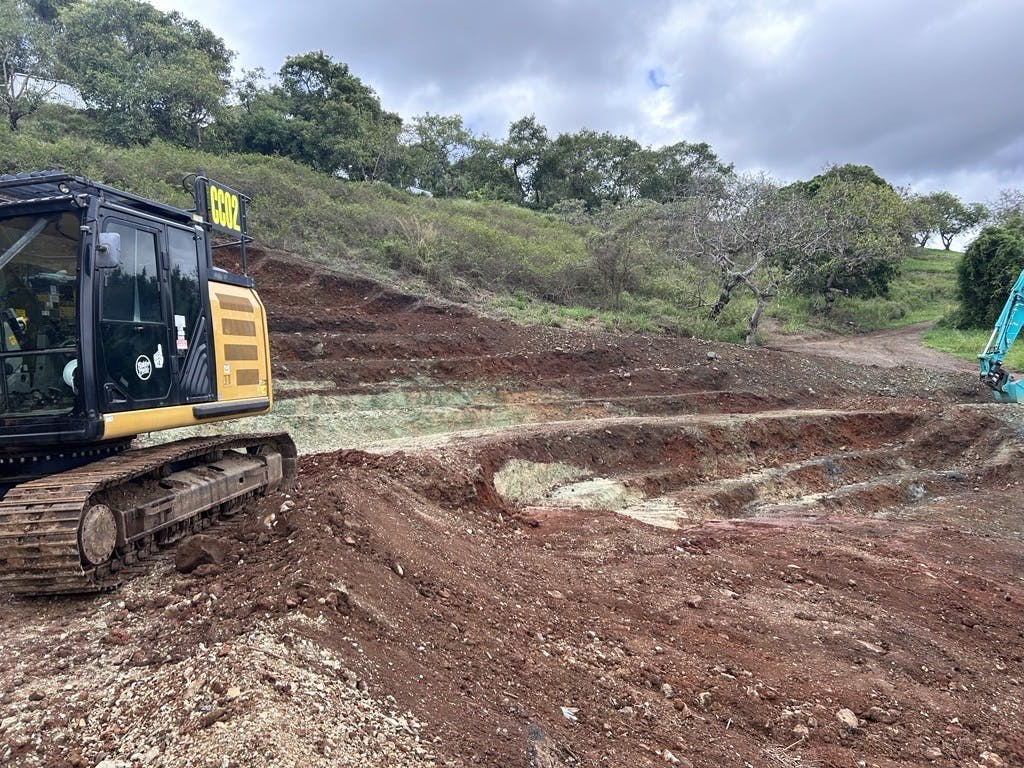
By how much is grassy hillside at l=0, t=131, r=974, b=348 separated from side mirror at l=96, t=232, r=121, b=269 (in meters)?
13.9

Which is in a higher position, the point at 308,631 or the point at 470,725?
the point at 308,631

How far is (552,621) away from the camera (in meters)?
Result: 4.67

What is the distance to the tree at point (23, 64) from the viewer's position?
23.2 meters

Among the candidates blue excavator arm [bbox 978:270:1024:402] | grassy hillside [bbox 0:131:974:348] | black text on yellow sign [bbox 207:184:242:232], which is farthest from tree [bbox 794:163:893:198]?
black text on yellow sign [bbox 207:184:242:232]

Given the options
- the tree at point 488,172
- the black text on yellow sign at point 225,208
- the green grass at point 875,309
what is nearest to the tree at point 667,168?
the tree at point 488,172

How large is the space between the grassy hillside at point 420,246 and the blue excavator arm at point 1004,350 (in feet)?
27.0

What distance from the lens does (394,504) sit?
6086 millimetres

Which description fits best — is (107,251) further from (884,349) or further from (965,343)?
(965,343)

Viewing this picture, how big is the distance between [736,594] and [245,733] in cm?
462

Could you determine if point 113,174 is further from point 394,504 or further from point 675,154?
point 675,154

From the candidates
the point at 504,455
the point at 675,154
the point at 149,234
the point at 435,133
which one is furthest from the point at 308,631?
the point at 675,154

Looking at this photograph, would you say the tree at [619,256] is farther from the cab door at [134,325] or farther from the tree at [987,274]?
the cab door at [134,325]

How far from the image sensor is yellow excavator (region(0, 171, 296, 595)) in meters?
3.86

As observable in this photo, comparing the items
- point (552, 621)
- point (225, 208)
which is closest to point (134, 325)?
point (225, 208)
